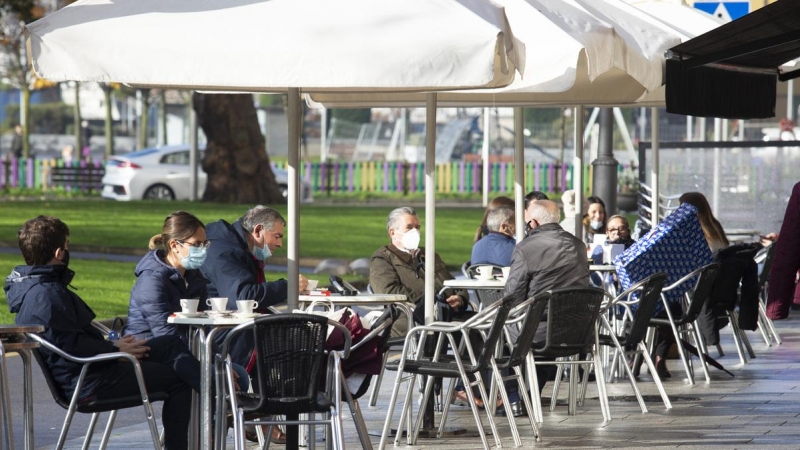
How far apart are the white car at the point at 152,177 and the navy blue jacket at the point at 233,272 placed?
29.5 meters

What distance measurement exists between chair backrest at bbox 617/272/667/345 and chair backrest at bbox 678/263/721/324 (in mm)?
988

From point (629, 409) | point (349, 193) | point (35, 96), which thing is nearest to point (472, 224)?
point (349, 193)

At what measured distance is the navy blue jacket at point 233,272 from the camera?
772 cm

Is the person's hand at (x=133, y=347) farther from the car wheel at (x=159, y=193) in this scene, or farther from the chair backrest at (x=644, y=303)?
the car wheel at (x=159, y=193)

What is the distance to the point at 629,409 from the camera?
9.73 meters

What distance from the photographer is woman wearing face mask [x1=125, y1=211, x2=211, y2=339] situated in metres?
7.11

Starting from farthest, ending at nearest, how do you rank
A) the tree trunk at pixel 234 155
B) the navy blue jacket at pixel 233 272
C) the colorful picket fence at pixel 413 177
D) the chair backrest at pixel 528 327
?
the colorful picket fence at pixel 413 177, the tree trunk at pixel 234 155, the chair backrest at pixel 528 327, the navy blue jacket at pixel 233 272

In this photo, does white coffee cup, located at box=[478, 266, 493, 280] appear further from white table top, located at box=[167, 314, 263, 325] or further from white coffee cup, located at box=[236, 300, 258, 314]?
white table top, located at box=[167, 314, 263, 325]

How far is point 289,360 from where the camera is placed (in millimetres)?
6340

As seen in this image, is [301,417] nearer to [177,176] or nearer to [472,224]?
[472,224]

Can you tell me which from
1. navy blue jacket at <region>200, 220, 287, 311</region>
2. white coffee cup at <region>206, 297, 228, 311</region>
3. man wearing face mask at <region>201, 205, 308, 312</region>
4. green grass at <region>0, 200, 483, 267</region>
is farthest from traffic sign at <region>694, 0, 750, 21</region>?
white coffee cup at <region>206, 297, 228, 311</region>

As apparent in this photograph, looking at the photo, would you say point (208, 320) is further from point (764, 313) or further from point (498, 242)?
point (764, 313)

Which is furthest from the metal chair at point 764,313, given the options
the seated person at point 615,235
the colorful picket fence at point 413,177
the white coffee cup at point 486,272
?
the colorful picket fence at point 413,177

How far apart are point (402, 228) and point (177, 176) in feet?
96.4
